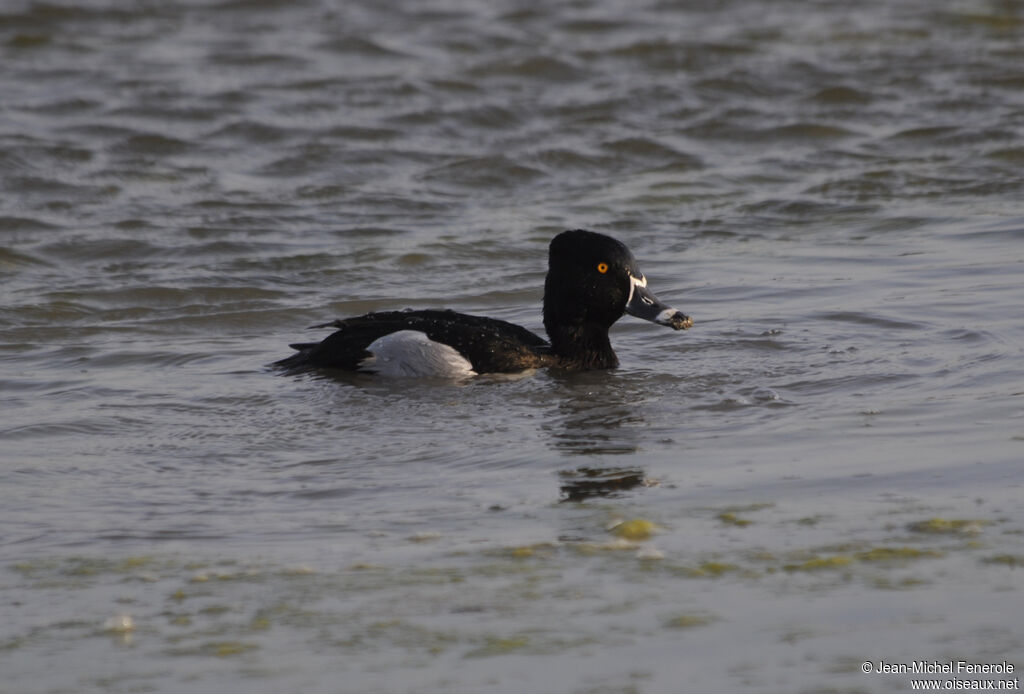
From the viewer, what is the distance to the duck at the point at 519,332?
803 cm

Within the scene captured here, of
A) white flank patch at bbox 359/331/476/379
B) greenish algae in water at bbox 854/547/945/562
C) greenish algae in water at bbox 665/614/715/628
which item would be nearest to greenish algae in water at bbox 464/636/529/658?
greenish algae in water at bbox 665/614/715/628

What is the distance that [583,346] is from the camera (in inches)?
330

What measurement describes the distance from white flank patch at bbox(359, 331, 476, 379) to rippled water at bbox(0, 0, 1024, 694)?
0.39 ft

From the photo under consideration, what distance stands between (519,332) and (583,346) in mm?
344

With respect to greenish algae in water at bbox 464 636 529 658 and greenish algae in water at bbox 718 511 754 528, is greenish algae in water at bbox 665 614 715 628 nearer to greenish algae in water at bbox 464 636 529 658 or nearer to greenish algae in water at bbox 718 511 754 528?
greenish algae in water at bbox 464 636 529 658

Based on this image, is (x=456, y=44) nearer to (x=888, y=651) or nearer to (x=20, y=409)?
(x=20, y=409)

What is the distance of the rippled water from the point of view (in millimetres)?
4418

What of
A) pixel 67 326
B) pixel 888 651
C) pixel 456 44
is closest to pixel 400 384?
pixel 67 326

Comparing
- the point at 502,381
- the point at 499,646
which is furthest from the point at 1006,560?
the point at 502,381

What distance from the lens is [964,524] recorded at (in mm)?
5090

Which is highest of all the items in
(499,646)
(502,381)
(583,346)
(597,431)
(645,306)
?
(645,306)

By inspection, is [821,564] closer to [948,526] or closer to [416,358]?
[948,526]

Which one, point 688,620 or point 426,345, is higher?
Answer: point 426,345

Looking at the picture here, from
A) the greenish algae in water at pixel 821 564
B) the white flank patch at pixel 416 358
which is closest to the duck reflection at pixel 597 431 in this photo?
the white flank patch at pixel 416 358
